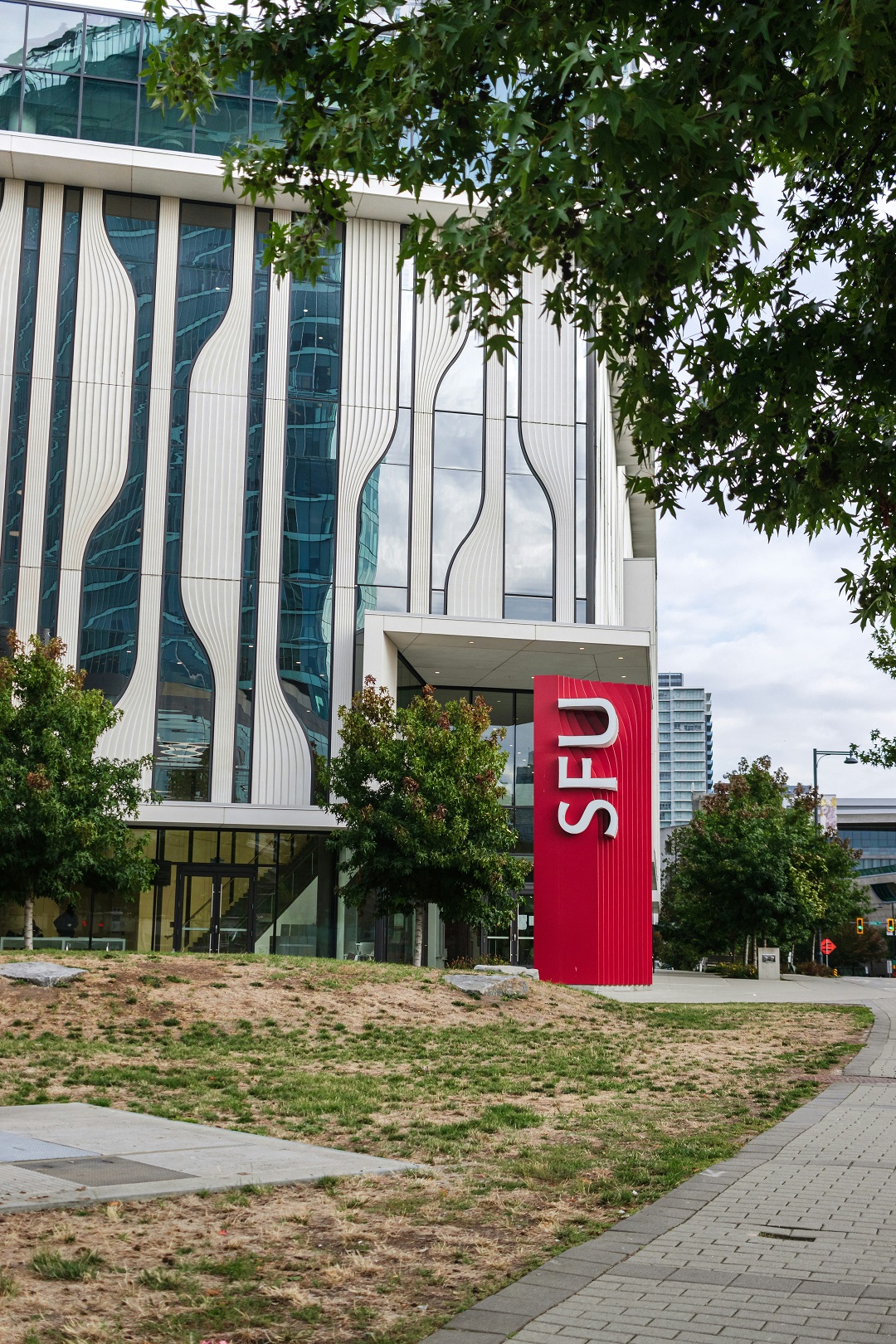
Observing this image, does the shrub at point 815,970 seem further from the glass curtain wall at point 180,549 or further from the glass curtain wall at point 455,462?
the glass curtain wall at point 180,549

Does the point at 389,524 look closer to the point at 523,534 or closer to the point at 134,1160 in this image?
the point at 523,534

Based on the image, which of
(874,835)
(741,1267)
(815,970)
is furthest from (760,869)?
(874,835)

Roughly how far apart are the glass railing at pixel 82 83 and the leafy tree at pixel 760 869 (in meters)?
28.5

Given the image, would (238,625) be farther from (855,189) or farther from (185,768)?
(855,189)

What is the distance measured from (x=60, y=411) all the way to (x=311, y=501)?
6.48 m

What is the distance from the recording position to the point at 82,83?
108 feet

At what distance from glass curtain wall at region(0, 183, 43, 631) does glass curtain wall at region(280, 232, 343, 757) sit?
20.7 ft

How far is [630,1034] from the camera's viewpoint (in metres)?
→ 17.7

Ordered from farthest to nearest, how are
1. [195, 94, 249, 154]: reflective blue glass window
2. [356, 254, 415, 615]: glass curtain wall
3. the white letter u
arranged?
[195, 94, 249, 154]: reflective blue glass window
[356, 254, 415, 615]: glass curtain wall
the white letter u

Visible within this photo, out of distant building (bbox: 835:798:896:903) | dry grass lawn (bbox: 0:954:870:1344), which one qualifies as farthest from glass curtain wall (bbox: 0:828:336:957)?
distant building (bbox: 835:798:896:903)

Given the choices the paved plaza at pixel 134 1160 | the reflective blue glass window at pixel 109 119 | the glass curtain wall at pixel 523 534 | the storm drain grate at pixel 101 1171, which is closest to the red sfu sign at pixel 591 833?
the glass curtain wall at pixel 523 534

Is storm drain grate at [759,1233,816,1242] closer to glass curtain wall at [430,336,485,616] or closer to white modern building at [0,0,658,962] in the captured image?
white modern building at [0,0,658,962]

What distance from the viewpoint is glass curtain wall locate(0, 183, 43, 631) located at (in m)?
30.3

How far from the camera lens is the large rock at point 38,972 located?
16.3 meters
